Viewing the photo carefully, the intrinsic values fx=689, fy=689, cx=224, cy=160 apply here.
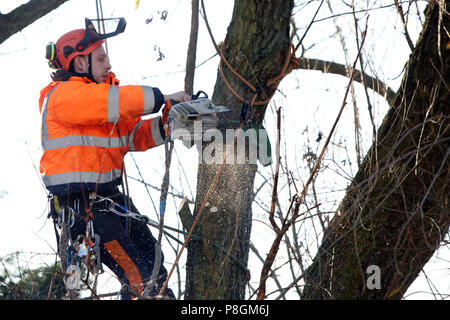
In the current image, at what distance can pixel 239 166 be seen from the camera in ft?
13.3

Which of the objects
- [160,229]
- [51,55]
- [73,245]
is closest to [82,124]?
[51,55]

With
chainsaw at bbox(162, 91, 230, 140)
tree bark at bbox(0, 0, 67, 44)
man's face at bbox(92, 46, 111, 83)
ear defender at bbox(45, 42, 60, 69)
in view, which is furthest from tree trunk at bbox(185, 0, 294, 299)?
tree bark at bbox(0, 0, 67, 44)

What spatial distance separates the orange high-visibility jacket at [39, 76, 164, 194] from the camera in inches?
155

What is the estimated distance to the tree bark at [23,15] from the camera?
15.0ft

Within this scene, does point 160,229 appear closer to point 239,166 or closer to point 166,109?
point 239,166

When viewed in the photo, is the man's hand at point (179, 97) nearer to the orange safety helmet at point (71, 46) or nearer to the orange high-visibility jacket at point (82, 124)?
the orange high-visibility jacket at point (82, 124)

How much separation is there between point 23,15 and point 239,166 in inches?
73.0

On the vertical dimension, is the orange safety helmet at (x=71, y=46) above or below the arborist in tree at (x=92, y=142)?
above

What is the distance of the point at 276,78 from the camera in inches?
163

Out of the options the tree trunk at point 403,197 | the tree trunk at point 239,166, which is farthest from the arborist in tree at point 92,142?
the tree trunk at point 403,197

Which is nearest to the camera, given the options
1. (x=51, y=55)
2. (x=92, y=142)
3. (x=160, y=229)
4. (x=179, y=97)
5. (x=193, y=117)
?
(x=160, y=229)

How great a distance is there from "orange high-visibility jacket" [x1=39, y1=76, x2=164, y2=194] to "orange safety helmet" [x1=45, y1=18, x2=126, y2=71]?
187mm

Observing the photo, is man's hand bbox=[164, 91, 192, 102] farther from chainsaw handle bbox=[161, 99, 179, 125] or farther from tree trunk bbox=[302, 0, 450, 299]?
tree trunk bbox=[302, 0, 450, 299]
